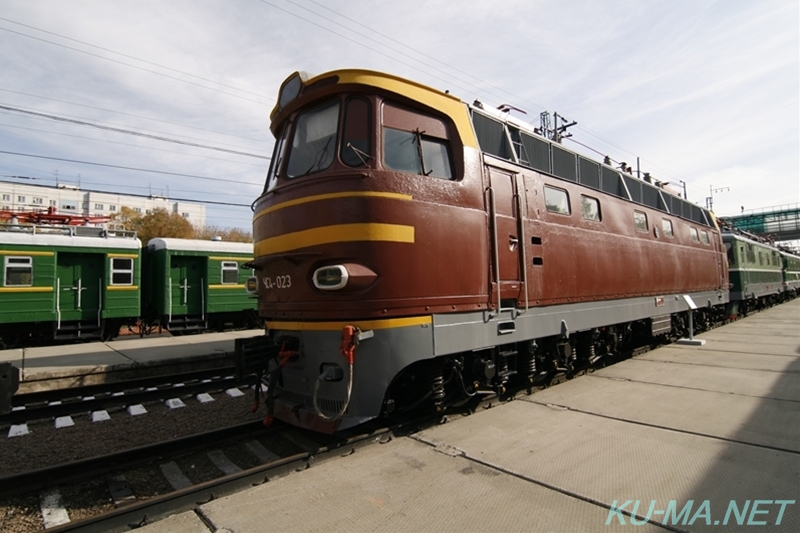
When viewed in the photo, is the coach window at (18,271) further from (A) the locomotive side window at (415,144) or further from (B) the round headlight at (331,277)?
(A) the locomotive side window at (415,144)

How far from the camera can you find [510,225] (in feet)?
18.6

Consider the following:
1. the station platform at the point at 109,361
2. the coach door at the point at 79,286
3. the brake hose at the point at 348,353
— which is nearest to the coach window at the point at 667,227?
the brake hose at the point at 348,353

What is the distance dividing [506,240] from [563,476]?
2688mm

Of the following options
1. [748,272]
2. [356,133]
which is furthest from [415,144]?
[748,272]

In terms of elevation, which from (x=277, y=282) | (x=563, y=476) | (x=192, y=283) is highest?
(x=192, y=283)

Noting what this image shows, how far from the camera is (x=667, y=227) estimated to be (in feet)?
34.7

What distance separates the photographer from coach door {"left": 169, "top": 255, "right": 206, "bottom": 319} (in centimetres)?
→ 1480

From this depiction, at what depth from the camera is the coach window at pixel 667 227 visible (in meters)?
10.4

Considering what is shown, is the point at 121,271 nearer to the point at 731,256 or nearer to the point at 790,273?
the point at 731,256

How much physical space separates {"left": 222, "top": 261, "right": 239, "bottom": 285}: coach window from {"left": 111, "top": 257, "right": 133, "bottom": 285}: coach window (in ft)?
8.92

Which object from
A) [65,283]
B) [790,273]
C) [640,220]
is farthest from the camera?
[790,273]

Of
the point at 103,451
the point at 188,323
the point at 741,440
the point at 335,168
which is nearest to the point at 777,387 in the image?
the point at 741,440

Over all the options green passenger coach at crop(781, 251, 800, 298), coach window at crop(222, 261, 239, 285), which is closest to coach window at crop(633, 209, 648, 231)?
coach window at crop(222, 261, 239, 285)

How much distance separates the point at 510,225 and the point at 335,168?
2.31m
